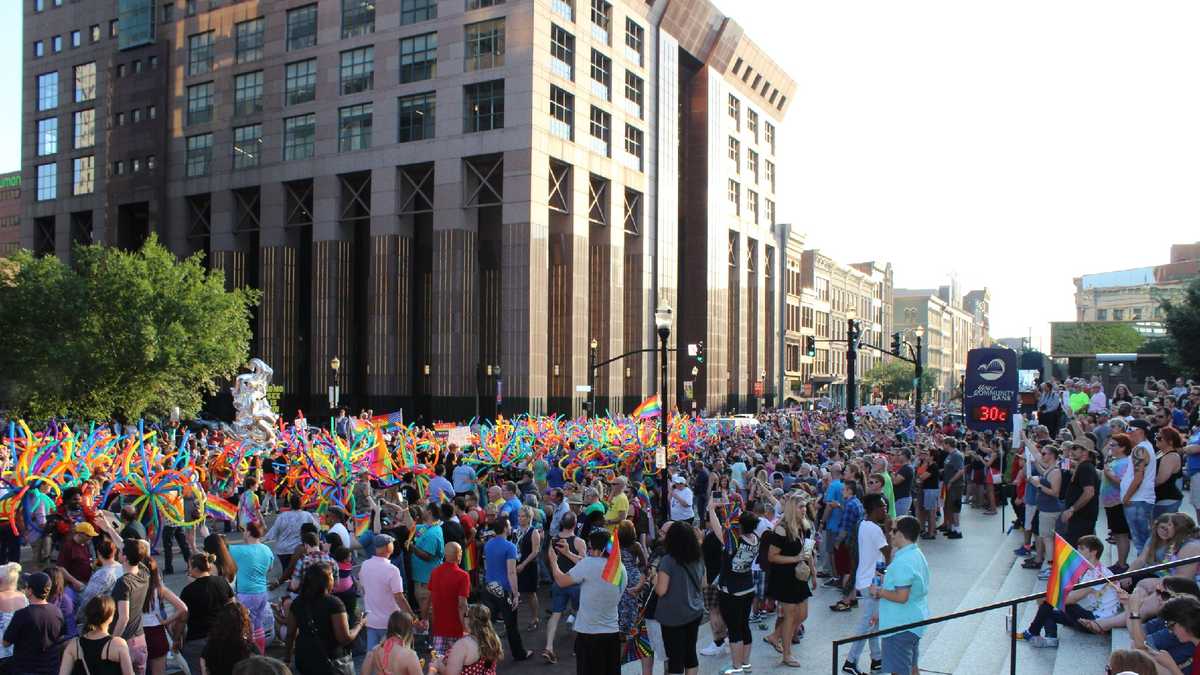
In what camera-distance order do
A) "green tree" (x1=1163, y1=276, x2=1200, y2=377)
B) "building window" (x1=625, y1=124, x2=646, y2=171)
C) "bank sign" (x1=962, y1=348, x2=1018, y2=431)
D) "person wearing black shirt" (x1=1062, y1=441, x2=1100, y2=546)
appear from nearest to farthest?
"person wearing black shirt" (x1=1062, y1=441, x2=1100, y2=546)
"bank sign" (x1=962, y1=348, x2=1018, y2=431)
"green tree" (x1=1163, y1=276, x2=1200, y2=377)
"building window" (x1=625, y1=124, x2=646, y2=171)

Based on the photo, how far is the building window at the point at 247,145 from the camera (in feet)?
191

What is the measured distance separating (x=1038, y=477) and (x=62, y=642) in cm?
1229

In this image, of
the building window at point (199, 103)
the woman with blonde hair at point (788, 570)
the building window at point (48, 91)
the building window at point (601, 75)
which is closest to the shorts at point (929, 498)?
the woman with blonde hair at point (788, 570)

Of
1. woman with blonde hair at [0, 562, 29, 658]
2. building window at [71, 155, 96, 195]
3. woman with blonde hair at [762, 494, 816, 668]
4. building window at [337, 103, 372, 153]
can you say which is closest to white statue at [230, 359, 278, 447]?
woman with blonde hair at [0, 562, 29, 658]

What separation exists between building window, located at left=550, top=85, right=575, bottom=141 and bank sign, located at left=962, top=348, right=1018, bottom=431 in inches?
1336

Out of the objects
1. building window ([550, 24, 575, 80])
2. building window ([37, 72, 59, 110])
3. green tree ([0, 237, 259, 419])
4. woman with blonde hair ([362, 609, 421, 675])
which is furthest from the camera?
building window ([37, 72, 59, 110])

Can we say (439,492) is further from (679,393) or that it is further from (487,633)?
(679,393)

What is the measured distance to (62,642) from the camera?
7.78 m

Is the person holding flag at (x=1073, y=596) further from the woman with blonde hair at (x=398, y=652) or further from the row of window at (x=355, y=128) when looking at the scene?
the row of window at (x=355, y=128)

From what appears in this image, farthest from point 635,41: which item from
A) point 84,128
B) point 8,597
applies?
point 8,597

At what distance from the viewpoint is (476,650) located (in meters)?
7.28

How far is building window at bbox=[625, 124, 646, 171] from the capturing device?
194ft

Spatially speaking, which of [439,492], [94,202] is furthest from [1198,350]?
[94,202]

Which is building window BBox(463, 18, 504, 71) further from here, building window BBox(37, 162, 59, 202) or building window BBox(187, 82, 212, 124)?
building window BBox(37, 162, 59, 202)
